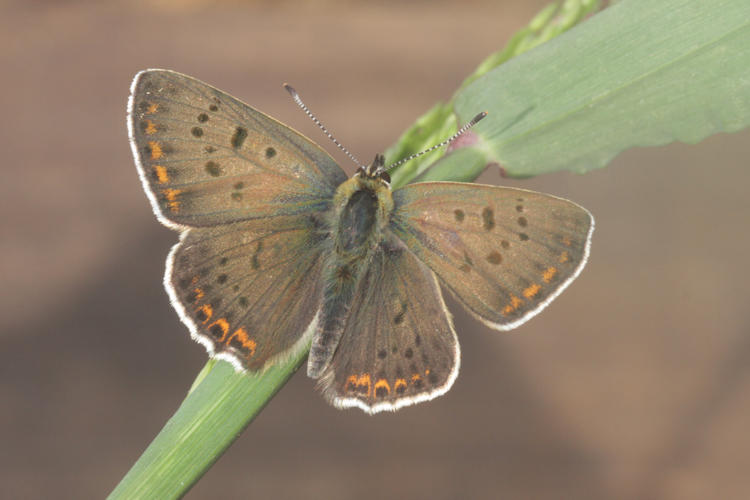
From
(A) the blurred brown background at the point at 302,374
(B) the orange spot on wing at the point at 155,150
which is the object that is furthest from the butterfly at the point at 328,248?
(A) the blurred brown background at the point at 302,374

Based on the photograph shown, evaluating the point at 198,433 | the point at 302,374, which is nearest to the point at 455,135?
the point at 198,433

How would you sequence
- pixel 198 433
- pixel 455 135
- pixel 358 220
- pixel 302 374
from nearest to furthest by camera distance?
pixel 198 433
pixel 455 135
pixel 358 220
pixel 302 374

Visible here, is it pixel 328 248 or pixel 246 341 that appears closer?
pixel 246 341

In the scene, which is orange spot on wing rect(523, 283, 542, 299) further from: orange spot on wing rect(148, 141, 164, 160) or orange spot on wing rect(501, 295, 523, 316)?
orange spot on wing rect(148, 141, 164, 160)

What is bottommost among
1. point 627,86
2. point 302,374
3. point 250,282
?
point 302,374

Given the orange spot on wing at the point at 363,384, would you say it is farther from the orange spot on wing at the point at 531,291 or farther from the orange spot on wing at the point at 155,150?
the orange spot on wing at the point at 155,150

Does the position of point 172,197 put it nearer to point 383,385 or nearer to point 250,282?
point 250,282
